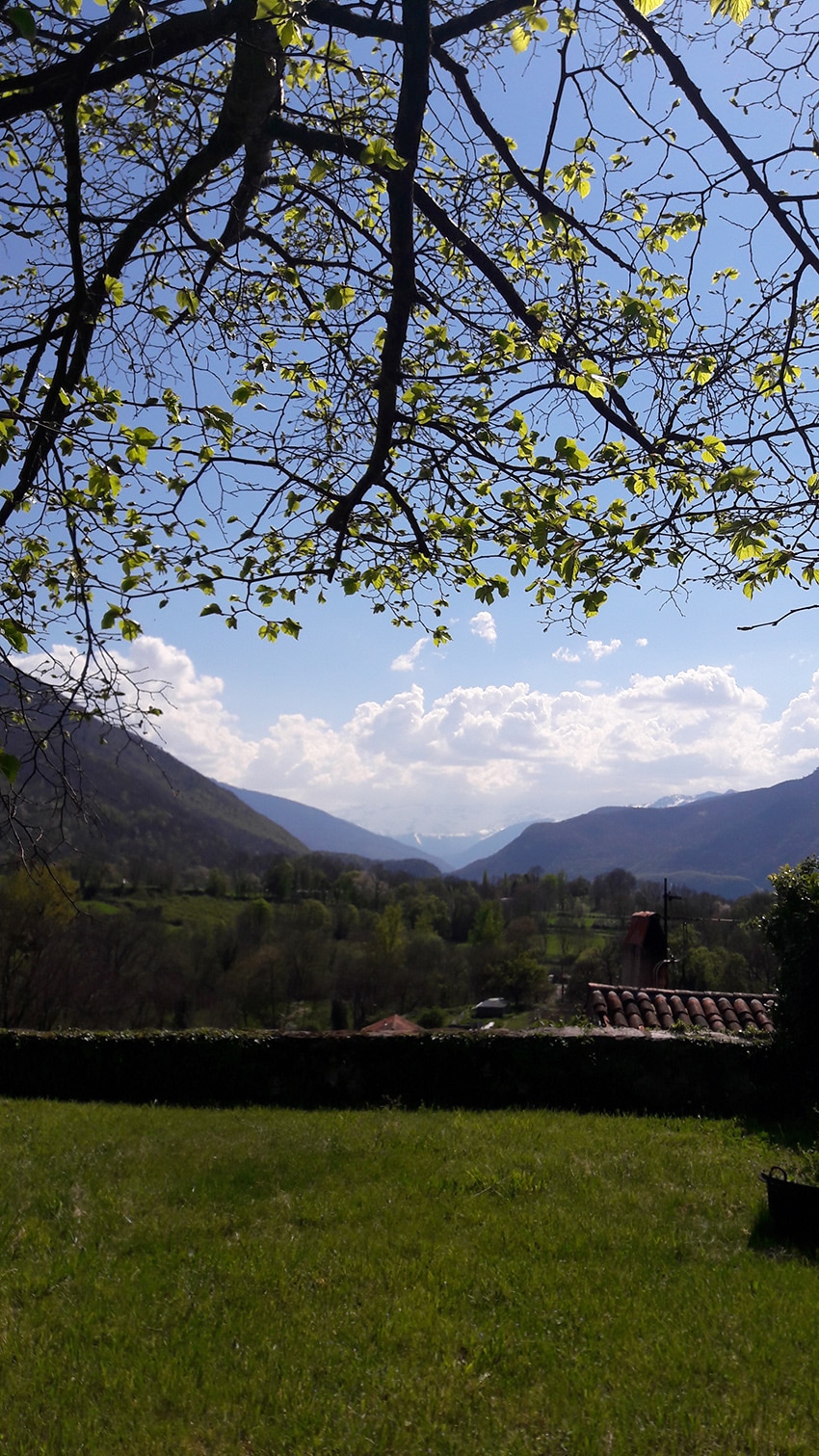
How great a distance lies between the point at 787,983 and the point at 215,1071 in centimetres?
820

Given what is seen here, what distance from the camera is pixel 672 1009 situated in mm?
14484

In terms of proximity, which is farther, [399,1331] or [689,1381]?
[399,1331]

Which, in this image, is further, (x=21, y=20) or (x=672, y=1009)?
(x=672, y=1009)

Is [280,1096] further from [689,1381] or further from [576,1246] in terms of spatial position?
[689,1381]

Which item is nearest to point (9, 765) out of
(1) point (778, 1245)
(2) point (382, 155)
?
(2) point (382, 155)

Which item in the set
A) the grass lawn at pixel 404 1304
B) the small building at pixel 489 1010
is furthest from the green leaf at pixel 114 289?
the small building at pixel 489 1010

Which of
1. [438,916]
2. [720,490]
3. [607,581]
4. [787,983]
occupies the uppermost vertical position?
[720,490]

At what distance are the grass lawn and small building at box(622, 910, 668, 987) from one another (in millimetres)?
10543

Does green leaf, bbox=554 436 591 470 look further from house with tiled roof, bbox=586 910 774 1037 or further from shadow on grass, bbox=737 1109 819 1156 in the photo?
house with tiled roof, bbox=586 910 774 1037

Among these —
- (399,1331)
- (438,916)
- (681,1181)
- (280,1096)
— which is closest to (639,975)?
(280,1096)

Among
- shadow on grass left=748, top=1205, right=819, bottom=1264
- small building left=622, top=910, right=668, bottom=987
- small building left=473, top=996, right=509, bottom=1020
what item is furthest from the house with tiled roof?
small building left=473, top=996, right=509, bottom=1020

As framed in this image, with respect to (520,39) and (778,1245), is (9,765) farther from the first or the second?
(778,1245)

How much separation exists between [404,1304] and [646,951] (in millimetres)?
15066

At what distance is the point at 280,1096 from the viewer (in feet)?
40.6
